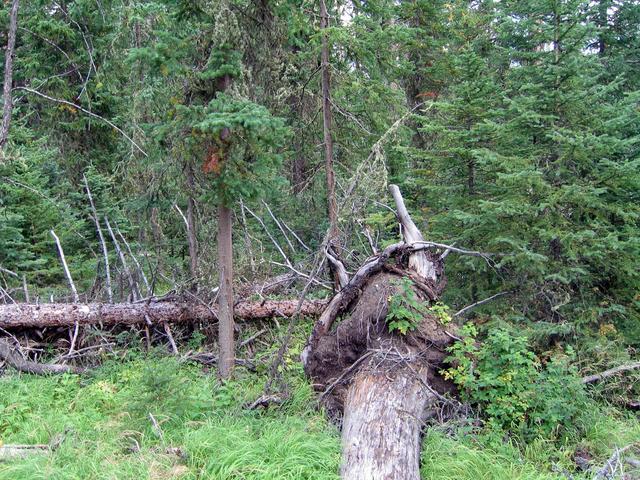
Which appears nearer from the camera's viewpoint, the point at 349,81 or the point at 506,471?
the point at 506,471

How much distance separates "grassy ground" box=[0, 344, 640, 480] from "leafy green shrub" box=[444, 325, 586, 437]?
0.75 feet

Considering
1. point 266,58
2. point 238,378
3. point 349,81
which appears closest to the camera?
point 238,378

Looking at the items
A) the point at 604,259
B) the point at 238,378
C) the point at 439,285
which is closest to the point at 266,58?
Answer: the point at 439,285

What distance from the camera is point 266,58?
6.50 metres

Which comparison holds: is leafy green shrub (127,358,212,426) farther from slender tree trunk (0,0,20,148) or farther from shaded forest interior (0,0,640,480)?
slender tree trunk (0,0,20,148)

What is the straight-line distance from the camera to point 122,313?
6973 mm

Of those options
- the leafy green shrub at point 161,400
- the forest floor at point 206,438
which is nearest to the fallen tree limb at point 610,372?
the forest floor at point 206,438

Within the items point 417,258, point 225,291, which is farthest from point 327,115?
point 225,291

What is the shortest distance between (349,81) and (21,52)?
8668mm

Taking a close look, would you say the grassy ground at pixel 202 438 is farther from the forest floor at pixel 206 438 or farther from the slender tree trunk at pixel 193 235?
the slender tree trunk at pixel 193 235

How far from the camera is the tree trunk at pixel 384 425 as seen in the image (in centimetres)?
386

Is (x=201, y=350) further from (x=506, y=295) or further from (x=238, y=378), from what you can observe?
(x=506, y=295)

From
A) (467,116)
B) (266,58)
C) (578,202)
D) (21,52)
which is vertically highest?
(21,52)

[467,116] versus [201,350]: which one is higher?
[467,116]
